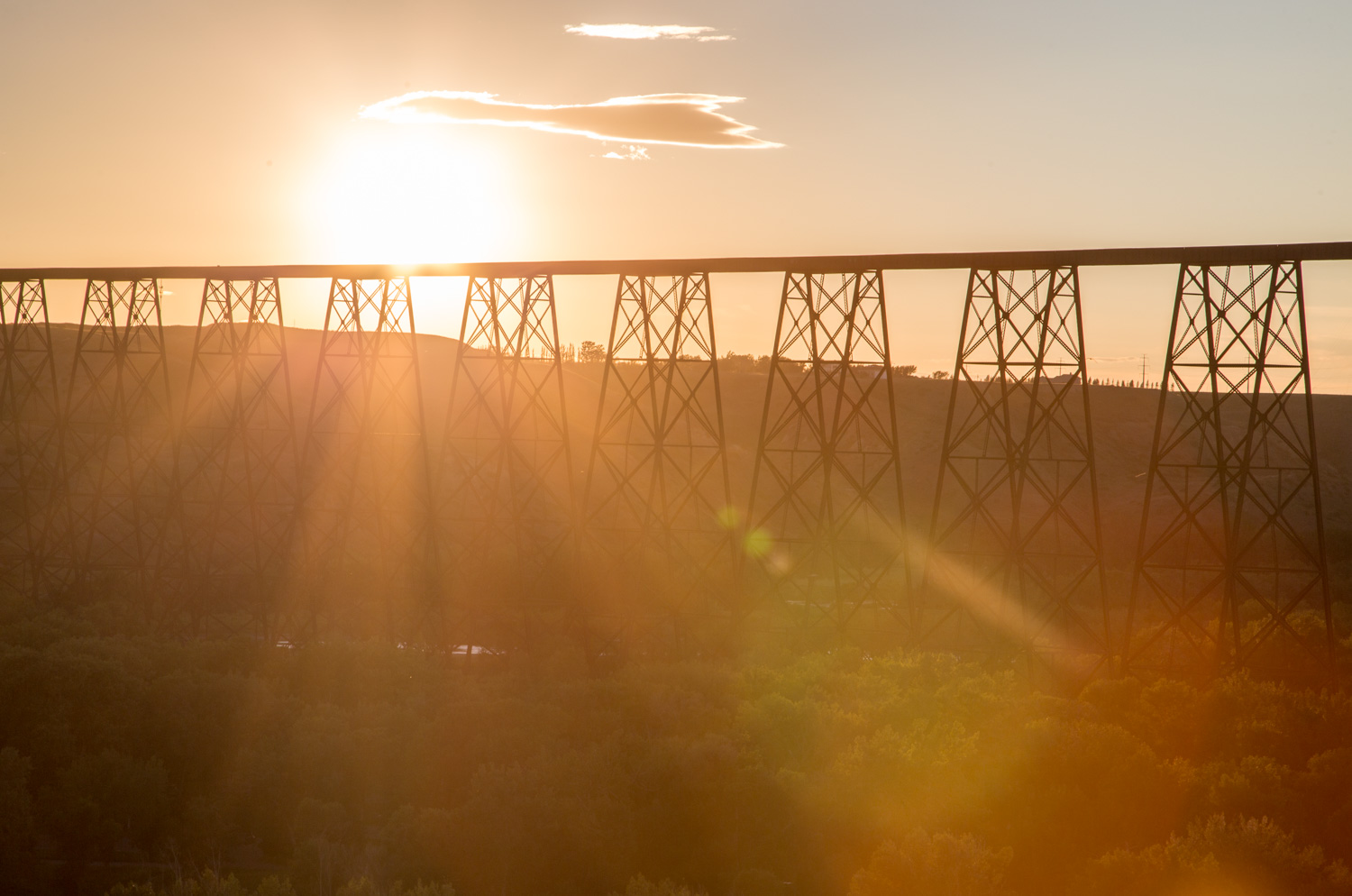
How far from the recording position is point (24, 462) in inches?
1268

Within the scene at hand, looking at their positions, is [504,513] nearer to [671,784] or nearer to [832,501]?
[832,501]

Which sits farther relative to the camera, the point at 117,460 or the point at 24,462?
the point at 117,460

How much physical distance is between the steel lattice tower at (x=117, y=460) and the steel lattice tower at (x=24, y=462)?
1.91 ft

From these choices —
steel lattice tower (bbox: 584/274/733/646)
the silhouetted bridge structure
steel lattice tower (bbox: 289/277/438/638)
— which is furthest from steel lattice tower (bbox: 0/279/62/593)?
steel lattice tower (bbox: 584/274/733/646)

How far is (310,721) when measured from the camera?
1426 centimetres

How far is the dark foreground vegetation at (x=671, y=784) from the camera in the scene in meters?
10.2

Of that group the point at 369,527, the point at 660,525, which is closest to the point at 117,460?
the point at 369,527

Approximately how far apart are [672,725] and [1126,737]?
525 cm

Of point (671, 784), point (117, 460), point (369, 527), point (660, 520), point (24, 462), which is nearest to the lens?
point (671, 784)

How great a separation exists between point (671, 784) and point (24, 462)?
27927 mm

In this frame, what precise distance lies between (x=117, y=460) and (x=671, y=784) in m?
33.5

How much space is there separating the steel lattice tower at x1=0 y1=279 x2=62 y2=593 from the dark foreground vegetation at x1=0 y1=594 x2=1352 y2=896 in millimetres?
8625

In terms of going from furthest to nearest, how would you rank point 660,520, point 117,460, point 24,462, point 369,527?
point 117,460
point 24,462
point 369,527
point 660,520

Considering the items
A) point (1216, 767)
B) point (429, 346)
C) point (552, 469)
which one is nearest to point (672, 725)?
point (1216, 767)
